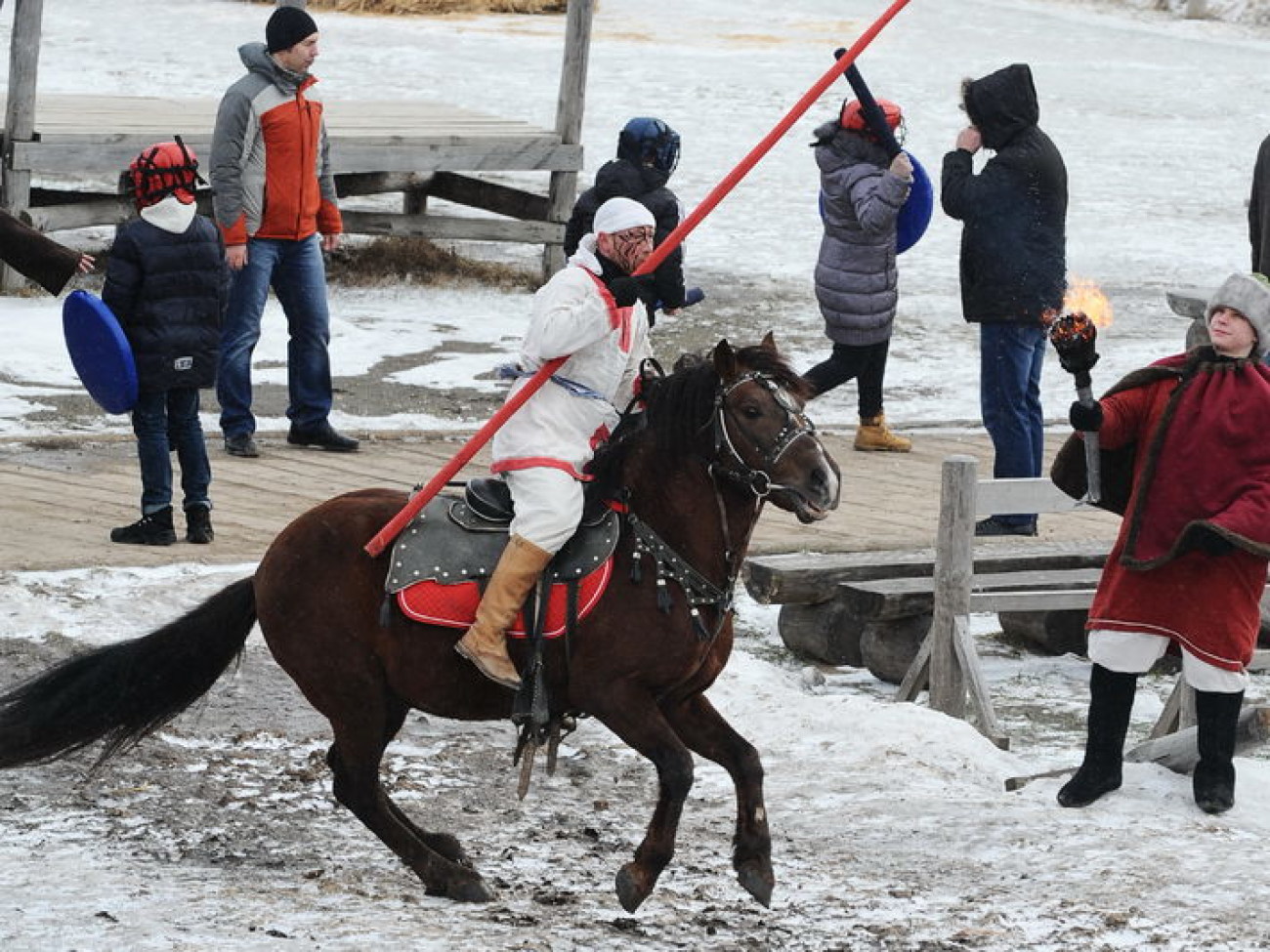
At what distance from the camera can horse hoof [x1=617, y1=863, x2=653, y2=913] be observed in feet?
20.8

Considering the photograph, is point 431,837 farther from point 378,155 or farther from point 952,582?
point 378,155

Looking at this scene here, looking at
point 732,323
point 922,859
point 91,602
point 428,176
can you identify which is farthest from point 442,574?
point 428,176

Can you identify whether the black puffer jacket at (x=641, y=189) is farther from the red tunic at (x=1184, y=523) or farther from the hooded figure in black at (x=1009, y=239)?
the red tunic at (x=1184, y=523)

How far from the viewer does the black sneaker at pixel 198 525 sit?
10.2 meters

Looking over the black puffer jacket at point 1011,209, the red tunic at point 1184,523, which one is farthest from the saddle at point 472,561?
the black puffer jacket at point 1011,209

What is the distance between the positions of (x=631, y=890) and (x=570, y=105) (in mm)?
11420

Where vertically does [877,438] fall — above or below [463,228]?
below

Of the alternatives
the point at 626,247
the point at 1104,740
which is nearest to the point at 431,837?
the point at 626,247

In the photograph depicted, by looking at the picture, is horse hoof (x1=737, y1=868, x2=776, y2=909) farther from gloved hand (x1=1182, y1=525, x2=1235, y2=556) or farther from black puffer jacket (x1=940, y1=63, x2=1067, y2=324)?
black puffer jacket (x1=940, y1=63, x2=1067, y2=324)

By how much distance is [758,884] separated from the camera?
6402 mm

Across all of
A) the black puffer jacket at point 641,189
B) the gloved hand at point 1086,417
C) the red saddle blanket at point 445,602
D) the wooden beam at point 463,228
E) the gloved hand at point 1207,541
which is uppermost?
the black puffer jacket at point 641,189

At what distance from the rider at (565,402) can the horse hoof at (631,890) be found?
0.64 meters

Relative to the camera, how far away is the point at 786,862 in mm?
7078

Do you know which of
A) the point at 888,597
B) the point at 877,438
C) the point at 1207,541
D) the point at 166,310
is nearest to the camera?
the point at 1207,541
